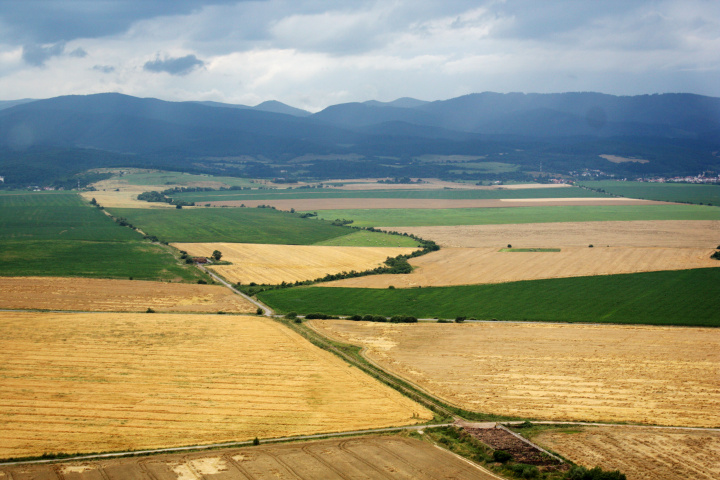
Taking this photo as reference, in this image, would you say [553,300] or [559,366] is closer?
[559,366]

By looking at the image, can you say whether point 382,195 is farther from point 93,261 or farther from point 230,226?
point 93,261

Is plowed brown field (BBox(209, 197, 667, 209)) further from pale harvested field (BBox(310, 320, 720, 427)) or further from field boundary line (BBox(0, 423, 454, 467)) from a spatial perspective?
field boundary line (BBox(0, 423, 454, 467))

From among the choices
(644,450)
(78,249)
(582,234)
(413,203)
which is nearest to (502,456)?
(644,450)

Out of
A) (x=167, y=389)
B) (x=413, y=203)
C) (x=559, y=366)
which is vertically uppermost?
(x=413, y=203)

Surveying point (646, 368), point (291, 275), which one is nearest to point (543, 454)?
point (646, 368)

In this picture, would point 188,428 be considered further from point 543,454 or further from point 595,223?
point 595,223

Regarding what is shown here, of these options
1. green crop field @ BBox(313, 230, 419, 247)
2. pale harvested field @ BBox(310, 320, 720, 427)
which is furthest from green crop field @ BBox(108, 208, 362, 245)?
pale harvested field @ BBox(310, 320, 720, 427)
